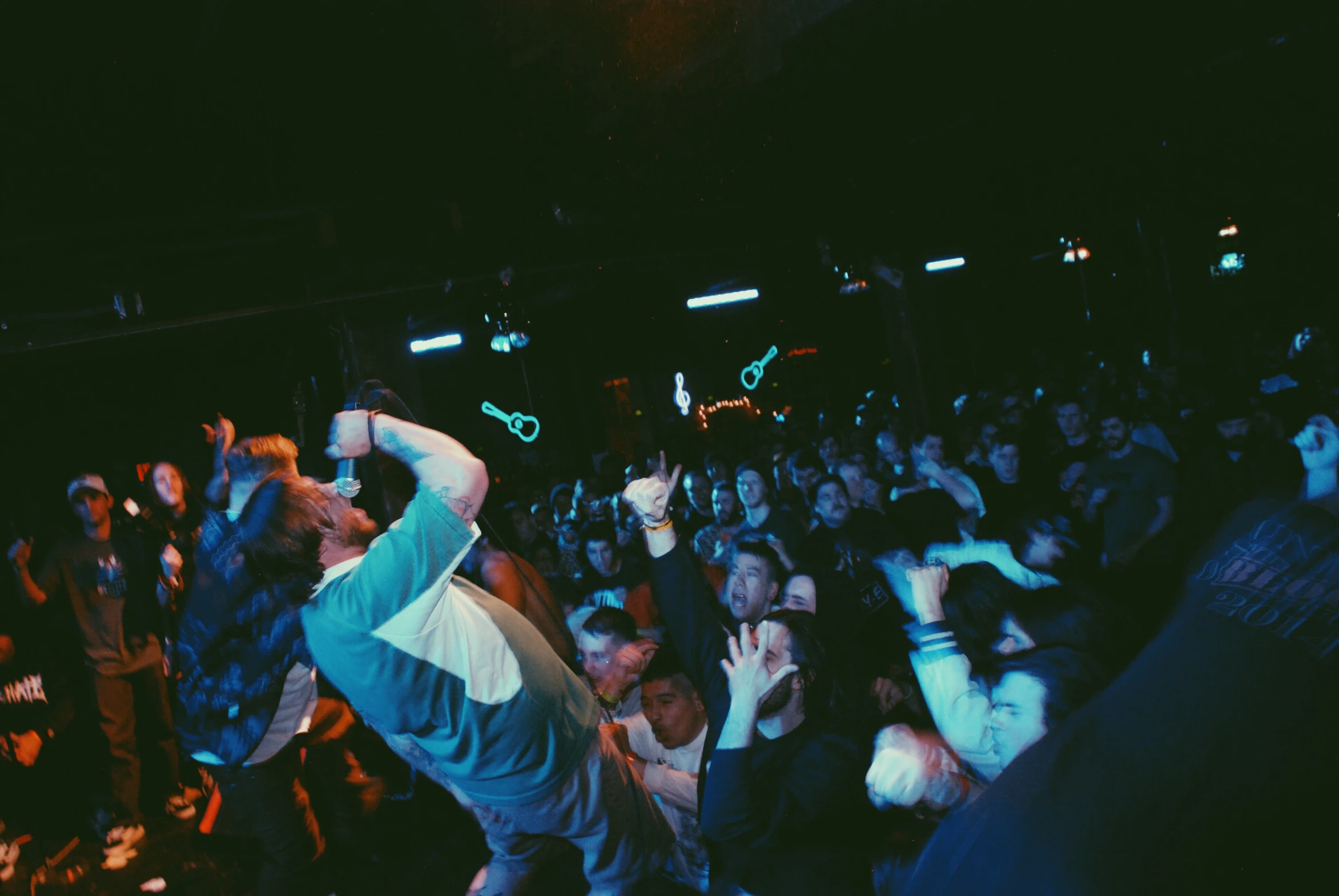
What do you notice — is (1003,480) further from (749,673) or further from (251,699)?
(251,699)

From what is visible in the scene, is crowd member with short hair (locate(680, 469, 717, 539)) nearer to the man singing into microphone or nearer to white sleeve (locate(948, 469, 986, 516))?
white sleeve (locate(948, 469, 986, 516))

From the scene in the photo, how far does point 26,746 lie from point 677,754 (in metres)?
3.51

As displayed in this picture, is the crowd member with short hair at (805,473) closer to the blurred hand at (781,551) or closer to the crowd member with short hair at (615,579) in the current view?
the blurred hand at (781,551)

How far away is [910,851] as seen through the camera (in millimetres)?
1525

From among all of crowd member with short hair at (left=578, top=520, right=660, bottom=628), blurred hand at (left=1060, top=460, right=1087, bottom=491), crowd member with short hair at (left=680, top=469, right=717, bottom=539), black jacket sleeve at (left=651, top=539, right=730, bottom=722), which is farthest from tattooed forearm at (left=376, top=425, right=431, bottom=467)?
blurred hand at (left=1060, top=460, right=1087, bottom=491)

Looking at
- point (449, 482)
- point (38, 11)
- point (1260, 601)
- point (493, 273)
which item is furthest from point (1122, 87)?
point (38, 11)

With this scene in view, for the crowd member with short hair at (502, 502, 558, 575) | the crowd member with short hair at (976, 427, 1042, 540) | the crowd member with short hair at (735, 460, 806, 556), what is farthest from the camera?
the crowd member with short hair at (502, 502, 558, 575)

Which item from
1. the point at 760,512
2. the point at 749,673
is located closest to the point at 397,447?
the point at 749,673

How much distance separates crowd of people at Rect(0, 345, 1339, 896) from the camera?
103 centimetres

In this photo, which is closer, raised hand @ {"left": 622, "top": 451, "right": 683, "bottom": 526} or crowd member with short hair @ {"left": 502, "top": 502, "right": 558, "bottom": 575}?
raised hand @ {"left": 622, "top": 451, "right": 683, "bottom": 526}

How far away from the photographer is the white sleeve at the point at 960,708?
1.65 meters

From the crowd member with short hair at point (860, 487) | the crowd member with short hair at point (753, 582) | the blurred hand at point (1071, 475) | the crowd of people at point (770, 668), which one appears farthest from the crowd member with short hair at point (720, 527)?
the blurred hand at point (1071, 475)

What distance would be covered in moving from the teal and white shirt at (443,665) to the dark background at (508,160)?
7.85 ft

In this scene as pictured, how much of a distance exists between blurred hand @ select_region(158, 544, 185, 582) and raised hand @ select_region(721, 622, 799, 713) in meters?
3.47
